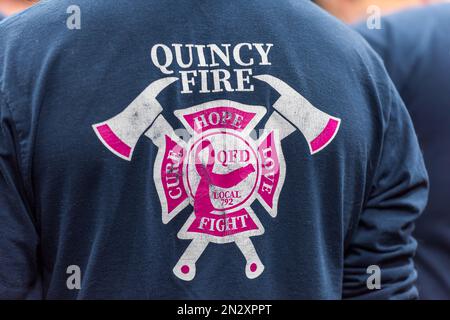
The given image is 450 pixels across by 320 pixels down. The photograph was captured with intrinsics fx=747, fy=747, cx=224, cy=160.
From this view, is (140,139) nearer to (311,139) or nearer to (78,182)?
(78,182)

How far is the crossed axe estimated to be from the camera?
1.34 metres

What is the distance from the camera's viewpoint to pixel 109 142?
1.33m

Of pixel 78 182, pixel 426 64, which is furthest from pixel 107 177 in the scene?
pixel 426 64

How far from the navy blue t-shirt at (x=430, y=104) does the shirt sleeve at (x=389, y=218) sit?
27 centimetres

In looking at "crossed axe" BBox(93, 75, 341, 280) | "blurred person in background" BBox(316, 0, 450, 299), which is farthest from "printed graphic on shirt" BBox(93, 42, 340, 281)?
→ "blurred person in background" BBox(316, 0, 450, 299)

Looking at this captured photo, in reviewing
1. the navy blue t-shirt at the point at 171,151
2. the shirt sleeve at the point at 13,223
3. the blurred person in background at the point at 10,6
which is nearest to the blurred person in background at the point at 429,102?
the navy blue t-shirt at the point at 171,151

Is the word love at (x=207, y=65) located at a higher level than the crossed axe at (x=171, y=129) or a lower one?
higher

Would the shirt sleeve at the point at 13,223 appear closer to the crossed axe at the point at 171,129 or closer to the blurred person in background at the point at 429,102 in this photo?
the crossed axe at the point at 171,129

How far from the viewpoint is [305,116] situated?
1408 mm

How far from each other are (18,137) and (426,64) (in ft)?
3.23

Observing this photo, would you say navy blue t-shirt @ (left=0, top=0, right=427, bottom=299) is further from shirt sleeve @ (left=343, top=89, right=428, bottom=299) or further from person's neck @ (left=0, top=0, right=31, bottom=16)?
person's neck @ (left=0, top=0, right=31, bottom=16)

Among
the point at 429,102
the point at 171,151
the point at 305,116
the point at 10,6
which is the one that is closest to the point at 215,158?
the point at 171,151

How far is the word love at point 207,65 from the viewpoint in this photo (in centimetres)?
135

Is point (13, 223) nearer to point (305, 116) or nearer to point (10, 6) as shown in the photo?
point (305, 116)
